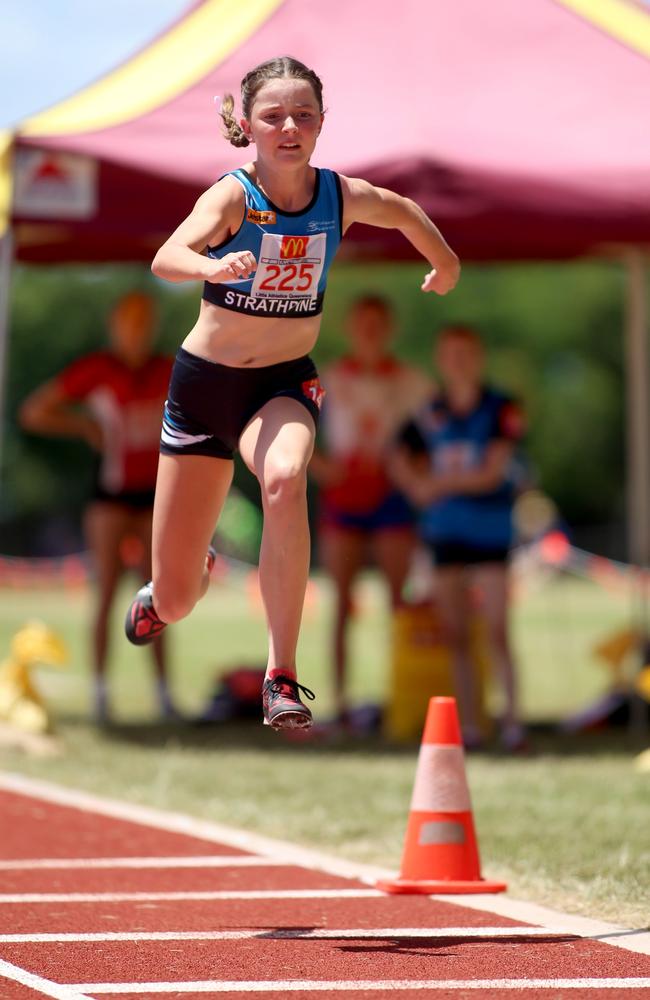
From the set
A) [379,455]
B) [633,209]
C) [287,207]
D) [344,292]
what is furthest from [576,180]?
[344,292]

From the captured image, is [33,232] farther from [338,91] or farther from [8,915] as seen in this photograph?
[8,915]

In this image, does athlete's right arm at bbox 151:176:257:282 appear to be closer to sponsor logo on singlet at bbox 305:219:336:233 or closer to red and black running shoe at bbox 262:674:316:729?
sponsor logo on singlet at bbox 305:219:336:233

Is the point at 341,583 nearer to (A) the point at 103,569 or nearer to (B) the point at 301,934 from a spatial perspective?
(A) the point at 103,569

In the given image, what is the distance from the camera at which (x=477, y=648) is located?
1078 centimetres

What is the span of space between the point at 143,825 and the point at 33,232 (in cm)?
466

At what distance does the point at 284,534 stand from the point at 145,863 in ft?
5.86

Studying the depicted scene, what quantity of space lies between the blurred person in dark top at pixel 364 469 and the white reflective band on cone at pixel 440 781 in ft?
14.9

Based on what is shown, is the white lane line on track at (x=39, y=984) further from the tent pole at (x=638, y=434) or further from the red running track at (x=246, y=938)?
the tent pole at (x=638, y=434)

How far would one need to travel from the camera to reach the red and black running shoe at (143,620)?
249 inches

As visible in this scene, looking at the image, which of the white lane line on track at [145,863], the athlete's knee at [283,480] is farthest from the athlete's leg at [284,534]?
the white lane line on track at [145,863]

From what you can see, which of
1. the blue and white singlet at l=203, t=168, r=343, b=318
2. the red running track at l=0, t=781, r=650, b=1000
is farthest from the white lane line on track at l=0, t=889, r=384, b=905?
the blue and white singlet at l=203, t=168, r=343, b=318

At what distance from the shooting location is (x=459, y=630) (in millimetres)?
9953

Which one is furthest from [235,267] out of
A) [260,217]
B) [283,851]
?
[283,851]

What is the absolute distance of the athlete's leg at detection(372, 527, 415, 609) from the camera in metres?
10.8
